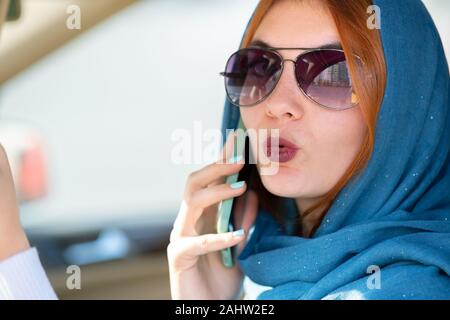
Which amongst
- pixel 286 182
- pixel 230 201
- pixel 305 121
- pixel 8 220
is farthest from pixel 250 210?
pixel 8 220

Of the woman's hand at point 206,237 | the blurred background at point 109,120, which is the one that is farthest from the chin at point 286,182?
the blurred background at point 109,120

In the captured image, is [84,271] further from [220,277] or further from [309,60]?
[309,60]

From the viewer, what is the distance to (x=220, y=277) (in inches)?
71.1

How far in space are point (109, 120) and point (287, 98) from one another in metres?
0.99

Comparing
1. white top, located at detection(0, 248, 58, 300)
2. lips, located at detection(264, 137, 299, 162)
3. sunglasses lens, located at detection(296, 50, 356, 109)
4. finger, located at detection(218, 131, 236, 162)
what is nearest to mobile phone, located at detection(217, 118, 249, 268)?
finger, located at detection(218, 131, 236, 162)

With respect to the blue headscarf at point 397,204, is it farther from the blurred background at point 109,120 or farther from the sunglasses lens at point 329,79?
the blurred background at point 109,120

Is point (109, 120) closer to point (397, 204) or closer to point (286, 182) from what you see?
point (286, 182)

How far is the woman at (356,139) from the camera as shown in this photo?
1374 mm

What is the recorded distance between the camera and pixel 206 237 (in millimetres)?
1607

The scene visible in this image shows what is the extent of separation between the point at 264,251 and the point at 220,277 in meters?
0.18

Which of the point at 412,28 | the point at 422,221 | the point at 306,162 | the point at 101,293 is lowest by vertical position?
the point at 101,293

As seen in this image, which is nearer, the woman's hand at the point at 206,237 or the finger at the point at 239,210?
the woman's hand at the point at 206,237

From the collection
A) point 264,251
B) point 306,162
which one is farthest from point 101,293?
point 306,162

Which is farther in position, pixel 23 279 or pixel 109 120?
pixel 109 120
